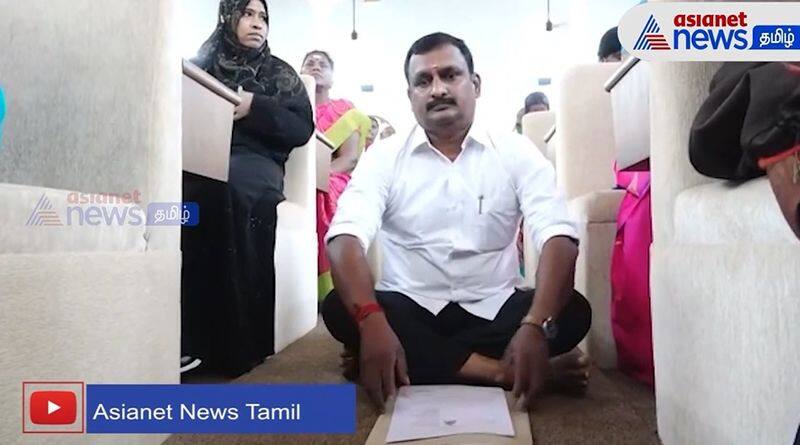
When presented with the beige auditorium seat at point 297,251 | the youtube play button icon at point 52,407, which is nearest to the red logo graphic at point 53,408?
the youtube play button icon at point 52,407

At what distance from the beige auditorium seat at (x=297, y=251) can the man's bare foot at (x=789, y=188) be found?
83 centimetres

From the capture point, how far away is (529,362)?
0.68 m

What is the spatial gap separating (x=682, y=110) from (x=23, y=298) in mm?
467

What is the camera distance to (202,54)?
1082 mm

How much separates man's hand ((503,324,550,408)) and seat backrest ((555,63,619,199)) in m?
0.45

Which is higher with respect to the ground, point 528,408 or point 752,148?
point 752,148

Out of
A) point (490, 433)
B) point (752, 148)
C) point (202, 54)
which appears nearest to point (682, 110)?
point (752, 148)

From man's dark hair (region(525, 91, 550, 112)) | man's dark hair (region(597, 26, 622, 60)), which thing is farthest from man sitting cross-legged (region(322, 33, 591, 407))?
man's dark hair (region(525, 91, 550, 112))

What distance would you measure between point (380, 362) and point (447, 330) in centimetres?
17

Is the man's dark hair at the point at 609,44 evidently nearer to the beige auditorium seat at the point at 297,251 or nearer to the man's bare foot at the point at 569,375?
the beige auditorium seat at the point at 297,251

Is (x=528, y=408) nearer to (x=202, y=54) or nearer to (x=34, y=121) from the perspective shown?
(x=34, y=121)

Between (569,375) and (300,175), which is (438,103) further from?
(300,175)

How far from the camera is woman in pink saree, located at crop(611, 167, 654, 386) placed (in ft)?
2.54

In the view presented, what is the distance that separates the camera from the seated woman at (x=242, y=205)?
0.87 metres
